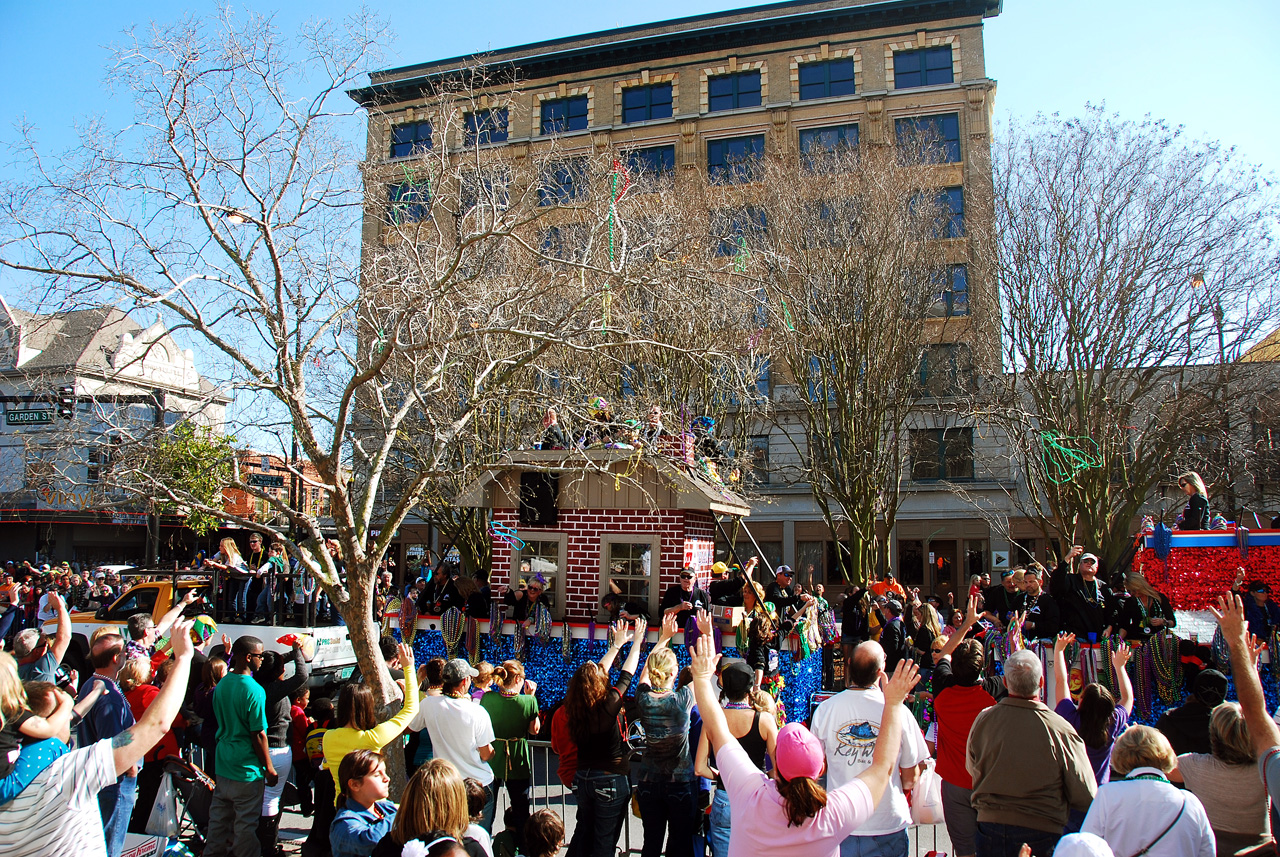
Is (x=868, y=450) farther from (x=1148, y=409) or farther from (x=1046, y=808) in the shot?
(x=1046, y=808)

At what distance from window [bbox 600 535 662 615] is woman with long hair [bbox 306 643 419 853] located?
7.12 meters

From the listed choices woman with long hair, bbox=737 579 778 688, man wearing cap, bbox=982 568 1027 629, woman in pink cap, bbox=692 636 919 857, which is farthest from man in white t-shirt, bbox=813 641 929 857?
man wearing cap, bbox=982 568 1027 629

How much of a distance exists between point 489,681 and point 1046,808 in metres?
3.87

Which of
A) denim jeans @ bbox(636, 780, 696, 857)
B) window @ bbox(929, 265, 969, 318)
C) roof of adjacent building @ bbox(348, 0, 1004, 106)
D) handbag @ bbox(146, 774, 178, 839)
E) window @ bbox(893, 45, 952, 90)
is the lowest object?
handbag @ bbox(146, 774, 178, 839)

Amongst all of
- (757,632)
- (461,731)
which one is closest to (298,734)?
(461,731)

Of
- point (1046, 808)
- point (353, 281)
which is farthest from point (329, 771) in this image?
point (353, 281)

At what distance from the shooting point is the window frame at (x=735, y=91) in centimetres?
3350

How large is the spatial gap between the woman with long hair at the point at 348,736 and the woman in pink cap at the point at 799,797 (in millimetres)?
2573

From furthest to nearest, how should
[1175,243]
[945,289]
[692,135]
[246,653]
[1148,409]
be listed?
[692,135]
[945,289]
[1148,409]
[1175,243]
[246,653]

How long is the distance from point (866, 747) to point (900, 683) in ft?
4.36

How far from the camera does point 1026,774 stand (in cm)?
424

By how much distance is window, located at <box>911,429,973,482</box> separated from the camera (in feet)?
87.5

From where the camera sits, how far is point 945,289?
72.3ft

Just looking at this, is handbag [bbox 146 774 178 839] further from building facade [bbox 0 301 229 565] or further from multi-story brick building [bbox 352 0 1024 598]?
multi-story brick building [bbox 352 0 1024 598]
